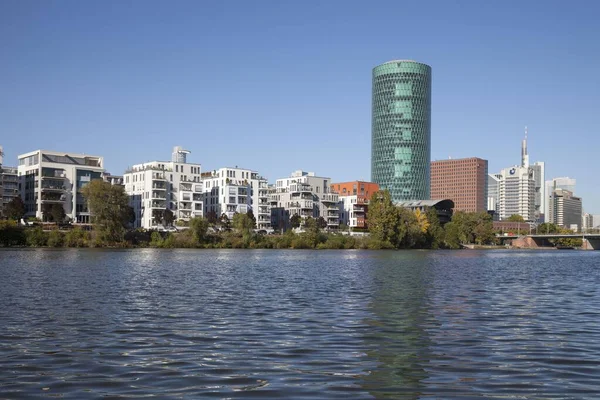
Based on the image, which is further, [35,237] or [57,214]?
[57,214]

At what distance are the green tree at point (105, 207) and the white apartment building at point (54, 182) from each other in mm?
29401

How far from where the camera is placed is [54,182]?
548ft

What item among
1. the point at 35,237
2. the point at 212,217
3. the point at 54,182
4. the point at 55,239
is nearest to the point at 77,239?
the point at 55,239

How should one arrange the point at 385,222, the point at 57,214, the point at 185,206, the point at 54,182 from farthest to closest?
the point at 185,206, the point at 385,222, the point at 54,182, the point at 57,214

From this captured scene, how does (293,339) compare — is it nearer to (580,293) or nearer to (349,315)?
(349,315)

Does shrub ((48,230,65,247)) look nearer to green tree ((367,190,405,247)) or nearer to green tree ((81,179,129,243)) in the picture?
green tree ((81,179,129,243))

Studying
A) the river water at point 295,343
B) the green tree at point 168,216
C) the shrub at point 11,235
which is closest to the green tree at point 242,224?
the green tree at point 168,216

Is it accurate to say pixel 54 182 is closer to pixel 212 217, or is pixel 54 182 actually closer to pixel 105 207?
pixel 105 207

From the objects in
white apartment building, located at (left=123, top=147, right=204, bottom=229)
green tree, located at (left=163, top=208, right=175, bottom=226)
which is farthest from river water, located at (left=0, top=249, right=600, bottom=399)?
white apartment building, located at (left=123, top=147, right=204, bottom=229)

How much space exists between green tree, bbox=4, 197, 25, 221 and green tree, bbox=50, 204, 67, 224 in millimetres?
6700

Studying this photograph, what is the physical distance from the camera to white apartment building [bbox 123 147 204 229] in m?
184

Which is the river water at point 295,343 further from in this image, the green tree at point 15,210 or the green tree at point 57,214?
the green tree at point 15,210

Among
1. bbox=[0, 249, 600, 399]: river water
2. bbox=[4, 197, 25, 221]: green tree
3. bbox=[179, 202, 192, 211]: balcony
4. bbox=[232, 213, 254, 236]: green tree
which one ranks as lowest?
bbox=[0, 249, 600, 399]: river water

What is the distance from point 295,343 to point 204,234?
133 metres
